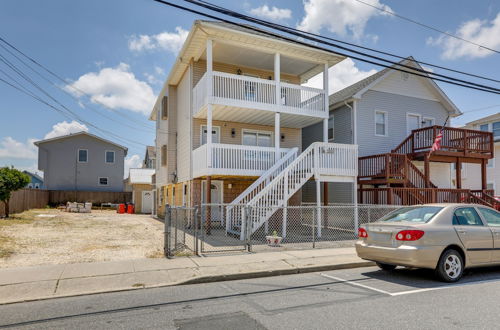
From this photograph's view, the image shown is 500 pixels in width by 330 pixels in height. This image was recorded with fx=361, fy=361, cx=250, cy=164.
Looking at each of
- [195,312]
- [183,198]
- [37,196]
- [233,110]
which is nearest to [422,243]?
[195,312]

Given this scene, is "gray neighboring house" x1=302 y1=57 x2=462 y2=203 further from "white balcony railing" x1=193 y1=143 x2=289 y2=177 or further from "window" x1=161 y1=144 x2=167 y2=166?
"window" x1=161 y1=144 x2=167 y2=166

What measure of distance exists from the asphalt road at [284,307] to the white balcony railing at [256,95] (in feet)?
29.4

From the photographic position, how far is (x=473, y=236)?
705 cm

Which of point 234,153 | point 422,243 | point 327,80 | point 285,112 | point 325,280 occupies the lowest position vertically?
point 325,280

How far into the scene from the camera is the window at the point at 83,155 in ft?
120

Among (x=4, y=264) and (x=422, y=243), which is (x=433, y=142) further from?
(x=4, y=264)

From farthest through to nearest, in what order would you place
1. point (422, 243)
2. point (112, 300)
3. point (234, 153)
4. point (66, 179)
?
point (66, 179) < point (234, 153) < point (422, 243) < point (112, 300)

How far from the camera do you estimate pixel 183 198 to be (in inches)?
702

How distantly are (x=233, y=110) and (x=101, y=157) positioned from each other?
2683 centimetres

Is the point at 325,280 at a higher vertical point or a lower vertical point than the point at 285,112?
lower

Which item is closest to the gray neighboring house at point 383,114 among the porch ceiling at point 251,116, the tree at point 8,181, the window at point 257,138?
the porch ceiling at point 251,116

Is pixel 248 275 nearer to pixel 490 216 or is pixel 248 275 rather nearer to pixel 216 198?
pixel 490 216

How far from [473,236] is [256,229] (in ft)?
21.0

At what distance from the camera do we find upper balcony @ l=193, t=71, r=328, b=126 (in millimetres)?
14391
